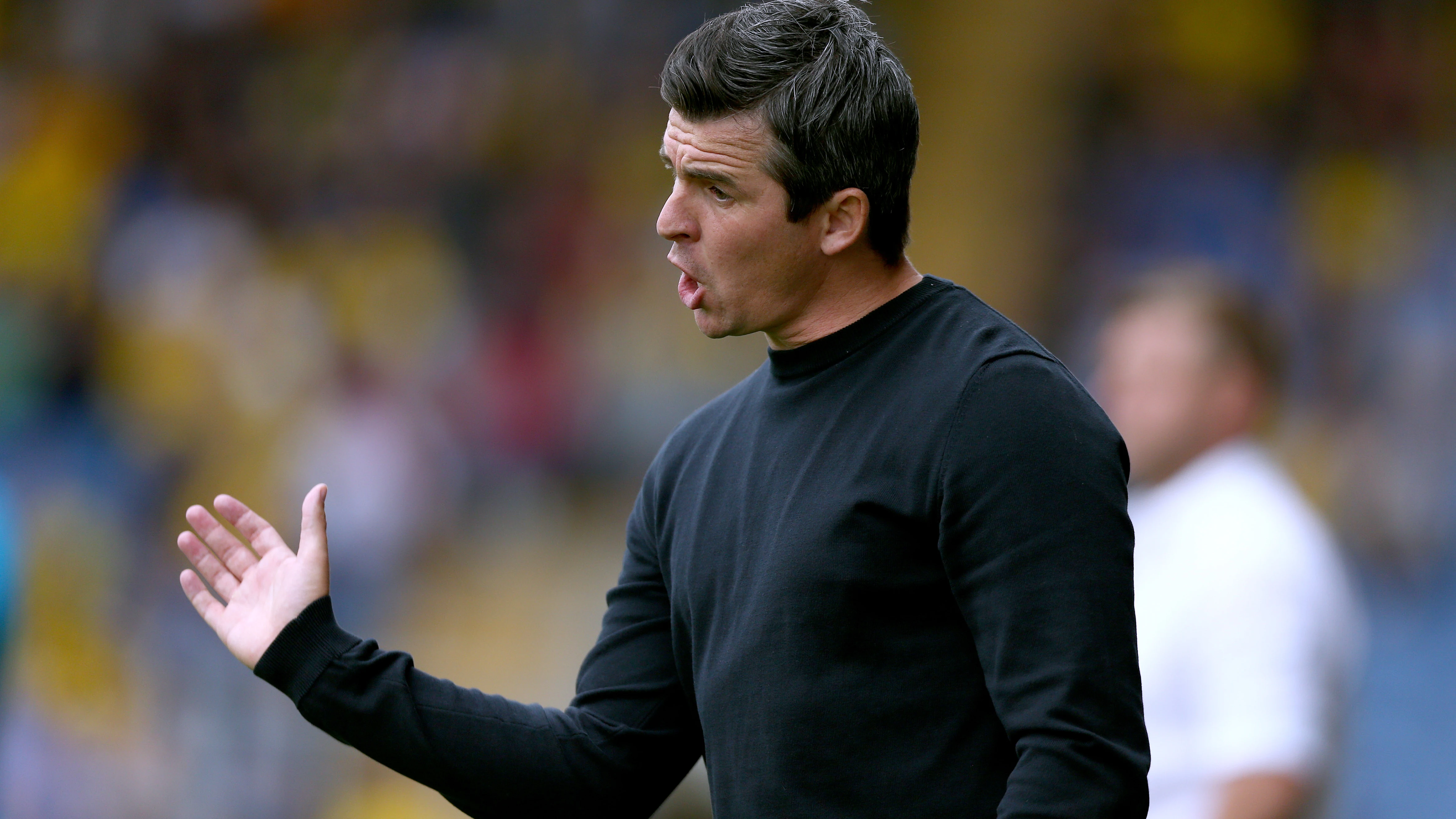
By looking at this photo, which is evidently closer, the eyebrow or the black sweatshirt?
the black sweatshirt

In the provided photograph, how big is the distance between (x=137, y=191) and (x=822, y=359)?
7.38m

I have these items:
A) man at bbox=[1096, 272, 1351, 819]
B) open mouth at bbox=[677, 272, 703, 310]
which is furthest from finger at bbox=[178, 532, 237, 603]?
man at bbox=[1096, 272, 1351, 819]

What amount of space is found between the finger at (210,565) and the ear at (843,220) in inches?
Answer: 34.6

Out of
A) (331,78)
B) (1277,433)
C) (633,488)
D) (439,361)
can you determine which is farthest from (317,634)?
(331,78)

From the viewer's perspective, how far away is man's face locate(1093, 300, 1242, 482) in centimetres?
324

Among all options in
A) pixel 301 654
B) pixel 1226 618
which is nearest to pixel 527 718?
pixel 301 654

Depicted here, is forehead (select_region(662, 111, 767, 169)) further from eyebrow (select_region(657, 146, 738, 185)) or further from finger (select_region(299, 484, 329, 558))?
finger (select_region(299, 484, 329, 558))

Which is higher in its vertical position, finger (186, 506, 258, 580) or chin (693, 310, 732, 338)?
chin (693, 310, 732, 338)

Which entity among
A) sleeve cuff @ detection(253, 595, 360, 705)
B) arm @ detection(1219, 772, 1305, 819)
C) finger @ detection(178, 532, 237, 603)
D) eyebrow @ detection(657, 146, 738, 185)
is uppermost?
eyebrow @ detection(657, 146, 738, 185)

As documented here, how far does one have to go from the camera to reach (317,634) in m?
1.90

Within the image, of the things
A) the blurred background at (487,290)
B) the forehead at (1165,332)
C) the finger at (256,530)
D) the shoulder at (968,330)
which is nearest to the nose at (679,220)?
the shoulder at (968,330)

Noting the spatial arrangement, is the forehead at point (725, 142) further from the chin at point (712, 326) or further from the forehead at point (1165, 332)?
the forehead at point (1165, 332)

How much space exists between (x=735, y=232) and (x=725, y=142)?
10cm

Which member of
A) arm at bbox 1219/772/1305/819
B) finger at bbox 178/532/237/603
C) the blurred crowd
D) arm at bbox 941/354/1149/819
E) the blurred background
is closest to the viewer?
arm at bbox 941/354/1149/819
